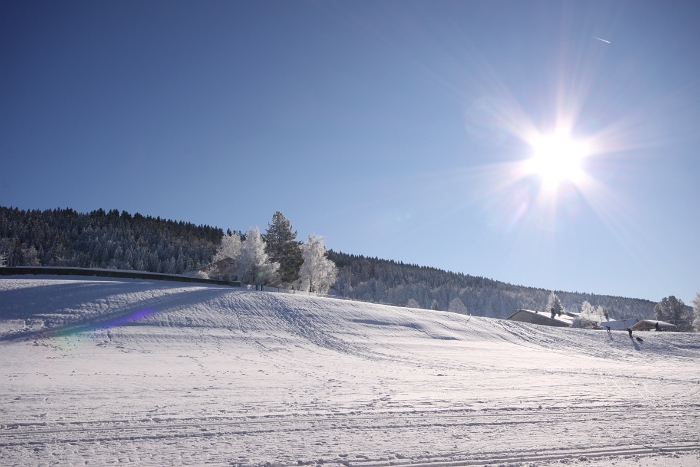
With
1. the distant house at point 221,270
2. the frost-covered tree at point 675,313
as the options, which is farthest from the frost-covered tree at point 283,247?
the frost-covered tree at point 675,313

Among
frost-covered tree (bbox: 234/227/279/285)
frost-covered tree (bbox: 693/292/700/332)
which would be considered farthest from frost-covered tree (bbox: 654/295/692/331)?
frost-covered tree (bbox: 234/227/279/285)

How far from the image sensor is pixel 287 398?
10734 millimetres

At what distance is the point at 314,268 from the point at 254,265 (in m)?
10.9

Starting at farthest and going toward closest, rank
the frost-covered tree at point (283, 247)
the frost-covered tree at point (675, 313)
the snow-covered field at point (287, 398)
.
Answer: the frost-covered tree at point (675, 313) → the frost-covered tree at point (283, 247) → the snow-covered field at point (287, 398)

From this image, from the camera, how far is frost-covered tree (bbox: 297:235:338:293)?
58.4 m

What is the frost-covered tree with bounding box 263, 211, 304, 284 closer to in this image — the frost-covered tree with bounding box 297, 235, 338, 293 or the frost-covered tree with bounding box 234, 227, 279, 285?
the frost-covered tree with bounding box 297, 235, 338, 293

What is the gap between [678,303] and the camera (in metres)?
87.8

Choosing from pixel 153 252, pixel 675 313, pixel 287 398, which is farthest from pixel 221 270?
→ pixel 675 313

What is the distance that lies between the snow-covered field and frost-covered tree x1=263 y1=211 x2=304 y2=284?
91.3 ft

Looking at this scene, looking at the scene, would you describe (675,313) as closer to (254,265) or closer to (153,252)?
(254,265)

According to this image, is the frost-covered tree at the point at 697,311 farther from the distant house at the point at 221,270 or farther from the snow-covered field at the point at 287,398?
the distant house at the point at 221,270

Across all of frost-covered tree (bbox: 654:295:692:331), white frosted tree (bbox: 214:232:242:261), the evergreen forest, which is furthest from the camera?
the evergreen forest

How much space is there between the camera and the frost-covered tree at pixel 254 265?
167 feet

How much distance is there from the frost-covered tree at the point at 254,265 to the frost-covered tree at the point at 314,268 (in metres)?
7.20
